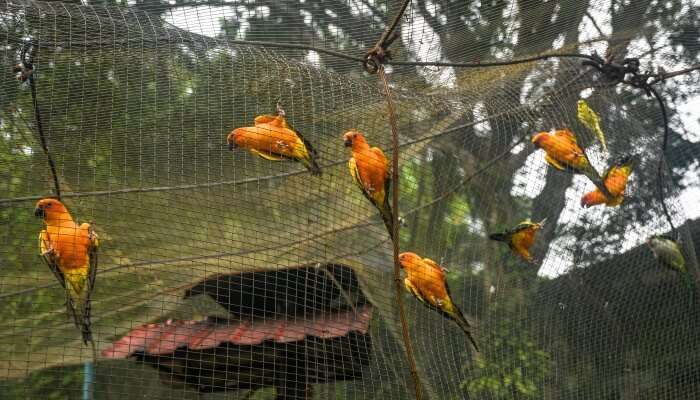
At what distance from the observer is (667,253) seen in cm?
253

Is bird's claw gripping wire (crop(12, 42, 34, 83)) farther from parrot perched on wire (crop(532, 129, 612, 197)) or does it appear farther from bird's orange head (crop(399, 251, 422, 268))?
parrot perched on wire (crop(532, 129, 612, 197))

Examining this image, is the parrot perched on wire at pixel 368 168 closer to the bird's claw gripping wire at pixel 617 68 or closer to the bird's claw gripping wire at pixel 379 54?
the bird's claw gripping wire at pixel 379 54

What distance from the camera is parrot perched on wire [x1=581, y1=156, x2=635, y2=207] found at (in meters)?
2.42

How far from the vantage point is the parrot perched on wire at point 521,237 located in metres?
2.42

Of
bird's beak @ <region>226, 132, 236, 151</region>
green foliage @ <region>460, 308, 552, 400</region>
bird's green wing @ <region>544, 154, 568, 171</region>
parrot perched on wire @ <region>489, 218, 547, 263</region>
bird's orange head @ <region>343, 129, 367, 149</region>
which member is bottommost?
green foliage @ <region>460, 308, 552, 400</region>

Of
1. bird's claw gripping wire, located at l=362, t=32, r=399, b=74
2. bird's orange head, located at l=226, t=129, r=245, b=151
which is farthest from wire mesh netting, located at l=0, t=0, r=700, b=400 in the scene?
bird's claw gripping wire, located at l=362, t=32, r=399, b=74

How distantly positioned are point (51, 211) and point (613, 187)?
206 centimetres

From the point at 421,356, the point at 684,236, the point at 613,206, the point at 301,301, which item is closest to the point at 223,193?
the point at 301,301

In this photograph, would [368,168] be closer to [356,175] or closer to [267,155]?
[356,175]

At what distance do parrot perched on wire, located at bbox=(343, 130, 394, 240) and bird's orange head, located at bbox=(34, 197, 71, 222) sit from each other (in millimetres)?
885

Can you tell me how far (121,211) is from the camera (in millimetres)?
1939

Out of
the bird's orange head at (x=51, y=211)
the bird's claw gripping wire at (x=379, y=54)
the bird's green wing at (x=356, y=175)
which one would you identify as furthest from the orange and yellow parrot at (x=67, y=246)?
the bird's claw gripping wire at (x=379, y=54)

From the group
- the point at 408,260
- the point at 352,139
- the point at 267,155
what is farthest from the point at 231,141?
the point at 408,260

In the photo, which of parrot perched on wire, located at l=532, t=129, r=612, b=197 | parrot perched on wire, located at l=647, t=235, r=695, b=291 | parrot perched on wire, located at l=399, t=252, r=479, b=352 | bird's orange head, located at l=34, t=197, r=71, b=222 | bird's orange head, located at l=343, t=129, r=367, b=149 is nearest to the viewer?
bird's orange head, located at l=34, t=197, r=71, b=222
